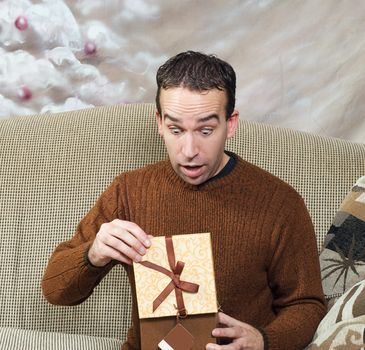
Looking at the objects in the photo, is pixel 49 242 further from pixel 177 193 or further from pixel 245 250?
pixel 245 250

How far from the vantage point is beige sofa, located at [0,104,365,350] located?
1871mm

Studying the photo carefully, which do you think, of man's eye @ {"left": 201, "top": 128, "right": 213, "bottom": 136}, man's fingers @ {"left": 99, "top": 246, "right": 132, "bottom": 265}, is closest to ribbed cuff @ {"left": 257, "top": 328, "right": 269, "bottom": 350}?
man's fingers @ {"left": 99, "top": 246, "right": 132, "bottom": 265}

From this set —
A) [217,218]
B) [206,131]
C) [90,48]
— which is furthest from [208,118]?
[90,48]

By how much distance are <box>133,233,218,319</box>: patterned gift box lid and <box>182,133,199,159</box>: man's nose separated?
189mm

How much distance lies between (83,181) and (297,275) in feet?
2.10

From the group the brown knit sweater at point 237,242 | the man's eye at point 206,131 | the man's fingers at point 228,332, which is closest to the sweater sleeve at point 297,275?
the brown knit sweater at point 237,242

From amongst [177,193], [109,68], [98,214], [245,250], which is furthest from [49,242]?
[109,68]

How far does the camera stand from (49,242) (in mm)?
1901

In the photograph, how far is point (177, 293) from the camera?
4.46ft

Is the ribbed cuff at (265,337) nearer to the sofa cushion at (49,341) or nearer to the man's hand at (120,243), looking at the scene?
the man's hand at (120,243)

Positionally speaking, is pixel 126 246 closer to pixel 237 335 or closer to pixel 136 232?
pixel 136 232

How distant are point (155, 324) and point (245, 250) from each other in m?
0.29

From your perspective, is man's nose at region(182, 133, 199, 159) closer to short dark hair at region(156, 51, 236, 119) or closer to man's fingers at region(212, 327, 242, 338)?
short dark hair at region(156, 51, 236, 119)

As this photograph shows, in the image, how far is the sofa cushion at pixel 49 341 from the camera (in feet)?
5.73
